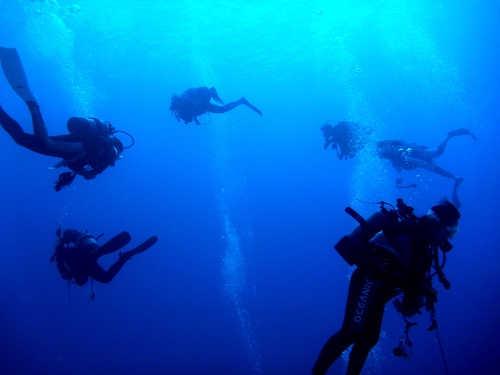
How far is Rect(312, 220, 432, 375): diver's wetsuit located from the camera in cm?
402

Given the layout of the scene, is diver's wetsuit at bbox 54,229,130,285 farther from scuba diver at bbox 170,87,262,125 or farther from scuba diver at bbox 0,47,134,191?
scuba diver at bbox 170,87,262,125

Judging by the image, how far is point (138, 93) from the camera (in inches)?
1997

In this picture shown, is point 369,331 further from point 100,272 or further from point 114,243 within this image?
point 100,272

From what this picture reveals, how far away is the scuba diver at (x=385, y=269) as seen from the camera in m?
3.99

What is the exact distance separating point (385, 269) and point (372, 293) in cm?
38

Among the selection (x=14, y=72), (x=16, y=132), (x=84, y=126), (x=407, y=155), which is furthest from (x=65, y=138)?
(x=407, y=155)

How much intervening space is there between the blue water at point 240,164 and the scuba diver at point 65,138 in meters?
24.7

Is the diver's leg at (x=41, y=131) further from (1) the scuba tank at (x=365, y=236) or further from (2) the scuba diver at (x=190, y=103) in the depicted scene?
(2) the scuba diver at (x=190, y=103)

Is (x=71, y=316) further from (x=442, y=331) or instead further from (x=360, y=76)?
(x=360, y=76)

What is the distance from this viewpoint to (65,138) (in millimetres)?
5883

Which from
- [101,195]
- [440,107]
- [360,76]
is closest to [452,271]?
[360,76]

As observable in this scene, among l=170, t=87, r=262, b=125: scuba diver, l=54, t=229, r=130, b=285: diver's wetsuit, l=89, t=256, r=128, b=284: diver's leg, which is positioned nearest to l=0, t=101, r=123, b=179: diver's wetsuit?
l=54, t=229, r=130, b=285: diver's wetsuit

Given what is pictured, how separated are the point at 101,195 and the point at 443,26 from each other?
85405mm

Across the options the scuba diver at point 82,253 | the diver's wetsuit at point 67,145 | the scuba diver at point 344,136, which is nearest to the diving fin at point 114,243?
the scuba diver at point 82,253
